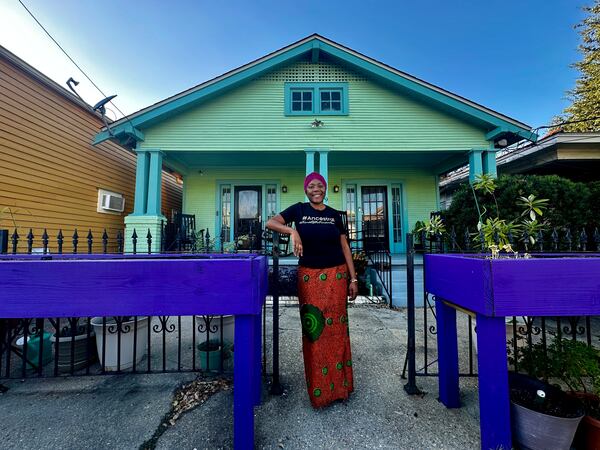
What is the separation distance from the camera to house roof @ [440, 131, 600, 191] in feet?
21.1

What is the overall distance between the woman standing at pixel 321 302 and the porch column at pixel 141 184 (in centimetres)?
580

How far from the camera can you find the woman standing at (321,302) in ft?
6.14

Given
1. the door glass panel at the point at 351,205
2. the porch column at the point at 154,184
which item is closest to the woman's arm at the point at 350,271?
the porch column at the point at 154,184

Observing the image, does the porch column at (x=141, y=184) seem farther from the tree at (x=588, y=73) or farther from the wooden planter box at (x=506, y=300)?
the tree at (x=588, y=73)

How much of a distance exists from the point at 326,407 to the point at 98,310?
162cm

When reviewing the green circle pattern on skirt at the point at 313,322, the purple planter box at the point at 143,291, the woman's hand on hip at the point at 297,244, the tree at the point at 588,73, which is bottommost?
the green circle pattern on skirt at the point at 313,322

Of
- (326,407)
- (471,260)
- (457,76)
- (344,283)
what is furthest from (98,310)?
(457,76)

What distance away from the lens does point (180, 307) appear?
1.36 metres

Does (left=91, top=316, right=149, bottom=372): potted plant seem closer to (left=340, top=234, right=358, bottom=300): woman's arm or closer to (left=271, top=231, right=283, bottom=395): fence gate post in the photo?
(left=271, top=231, right=283, bottom=395): fence gate post

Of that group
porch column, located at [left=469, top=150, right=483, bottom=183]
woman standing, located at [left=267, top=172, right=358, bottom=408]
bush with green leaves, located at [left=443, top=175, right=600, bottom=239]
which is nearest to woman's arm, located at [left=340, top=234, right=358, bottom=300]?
woman standing, located at [left=267, top=172, right=358, bottom=408]

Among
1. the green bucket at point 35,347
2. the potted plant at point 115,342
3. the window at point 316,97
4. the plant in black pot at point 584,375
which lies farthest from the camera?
the window at point 316,97

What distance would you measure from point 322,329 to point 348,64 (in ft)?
24.2

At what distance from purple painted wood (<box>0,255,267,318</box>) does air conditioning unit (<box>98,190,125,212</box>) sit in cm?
666

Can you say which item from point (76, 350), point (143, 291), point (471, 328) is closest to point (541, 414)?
point (471, 328)
